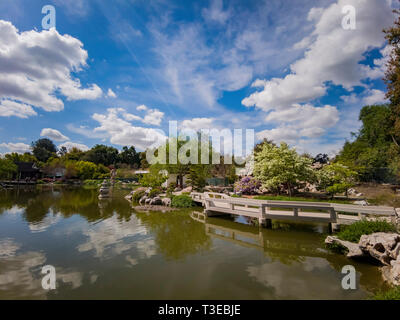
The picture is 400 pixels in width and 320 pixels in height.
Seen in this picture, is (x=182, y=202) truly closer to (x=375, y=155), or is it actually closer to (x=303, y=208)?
(x=303, y=208)

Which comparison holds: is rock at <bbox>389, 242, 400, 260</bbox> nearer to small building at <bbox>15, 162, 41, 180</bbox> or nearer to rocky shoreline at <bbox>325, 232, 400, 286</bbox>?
rocky shoreline at <bbox>325, 232, 400, 286</bbox>

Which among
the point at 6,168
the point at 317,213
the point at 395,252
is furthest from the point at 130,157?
the point at 395,252

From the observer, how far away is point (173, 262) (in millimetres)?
6039

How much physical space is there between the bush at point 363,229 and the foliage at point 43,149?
82185 millimetres

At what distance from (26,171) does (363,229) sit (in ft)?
198

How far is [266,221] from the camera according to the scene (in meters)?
10.0

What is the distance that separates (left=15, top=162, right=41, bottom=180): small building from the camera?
4503cm

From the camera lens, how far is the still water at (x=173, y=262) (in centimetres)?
446

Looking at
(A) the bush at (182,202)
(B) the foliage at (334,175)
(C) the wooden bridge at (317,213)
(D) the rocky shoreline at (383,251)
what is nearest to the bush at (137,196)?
(A) the bush at (182,202)

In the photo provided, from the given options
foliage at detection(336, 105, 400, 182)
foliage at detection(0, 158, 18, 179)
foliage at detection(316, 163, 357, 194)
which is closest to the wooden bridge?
foliage at detection(316, 163, 357, 194)
